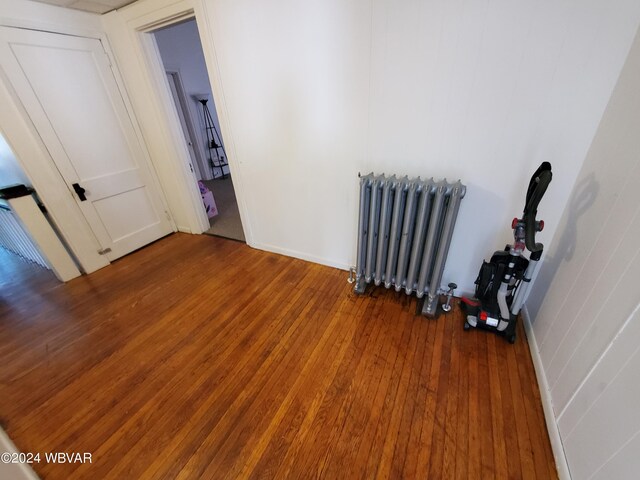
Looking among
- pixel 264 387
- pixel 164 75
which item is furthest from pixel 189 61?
pixel 264 387

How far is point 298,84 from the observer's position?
1858mm

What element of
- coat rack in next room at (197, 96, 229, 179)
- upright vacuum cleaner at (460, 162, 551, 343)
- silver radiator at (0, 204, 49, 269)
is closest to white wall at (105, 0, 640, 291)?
upright vacuum cleaner at (460, 162, 551, 343)

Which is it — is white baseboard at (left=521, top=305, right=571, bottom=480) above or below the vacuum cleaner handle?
below

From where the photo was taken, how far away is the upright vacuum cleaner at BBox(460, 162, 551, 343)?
1.28m

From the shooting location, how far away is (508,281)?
1.49 metres

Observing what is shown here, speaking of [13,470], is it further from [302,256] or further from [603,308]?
[603,308]

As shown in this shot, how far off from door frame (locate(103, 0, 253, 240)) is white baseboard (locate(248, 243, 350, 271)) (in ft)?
0.60

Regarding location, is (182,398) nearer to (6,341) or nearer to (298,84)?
(6,341)

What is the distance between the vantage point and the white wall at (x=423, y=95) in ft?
4.07

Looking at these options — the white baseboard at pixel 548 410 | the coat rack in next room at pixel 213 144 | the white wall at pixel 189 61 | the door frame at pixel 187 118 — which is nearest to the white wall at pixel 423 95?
the white baseboard at pixel 548 410

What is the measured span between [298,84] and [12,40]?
2.31 metres

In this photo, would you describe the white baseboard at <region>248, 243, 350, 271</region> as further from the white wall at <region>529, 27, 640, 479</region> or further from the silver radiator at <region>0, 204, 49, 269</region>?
the silver radiator at <region>0, 204, 49, 269</region>

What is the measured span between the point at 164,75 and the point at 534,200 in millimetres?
3352

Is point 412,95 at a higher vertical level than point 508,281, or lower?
higher
